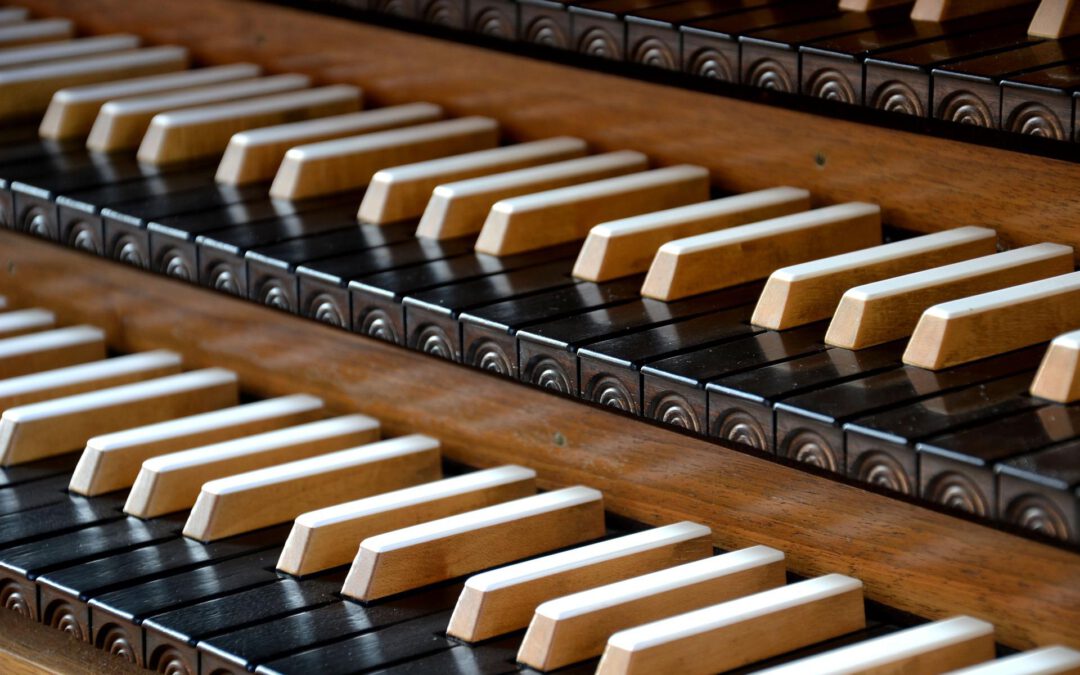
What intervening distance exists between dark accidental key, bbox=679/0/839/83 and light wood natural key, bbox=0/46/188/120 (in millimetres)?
1059

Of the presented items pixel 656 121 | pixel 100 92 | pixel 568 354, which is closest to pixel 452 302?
pixel 568 354

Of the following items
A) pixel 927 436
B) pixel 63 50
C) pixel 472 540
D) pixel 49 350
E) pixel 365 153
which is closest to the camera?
pixel 927 436

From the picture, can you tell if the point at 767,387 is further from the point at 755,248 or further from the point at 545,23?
the point at 545,23

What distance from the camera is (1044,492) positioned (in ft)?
4.99

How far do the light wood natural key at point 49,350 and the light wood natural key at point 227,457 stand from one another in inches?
16.8

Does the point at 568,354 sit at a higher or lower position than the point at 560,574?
higher

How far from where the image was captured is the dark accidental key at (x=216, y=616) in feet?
6.05

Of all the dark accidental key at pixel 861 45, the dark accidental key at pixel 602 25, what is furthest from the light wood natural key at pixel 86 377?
the dark accidental key at pixel 861 45

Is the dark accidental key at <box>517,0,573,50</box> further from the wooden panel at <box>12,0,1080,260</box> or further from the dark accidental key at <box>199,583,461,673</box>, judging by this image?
the dark accidental key at <box>199,583,461,673</box>

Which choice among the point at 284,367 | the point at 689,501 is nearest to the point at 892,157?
A: the point at 689,501

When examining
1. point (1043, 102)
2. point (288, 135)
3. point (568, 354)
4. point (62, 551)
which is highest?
point (1043, 102)

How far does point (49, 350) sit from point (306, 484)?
616 millimetres

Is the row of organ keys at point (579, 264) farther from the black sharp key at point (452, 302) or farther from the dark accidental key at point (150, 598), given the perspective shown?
the dark accidental key at point (150, 598)

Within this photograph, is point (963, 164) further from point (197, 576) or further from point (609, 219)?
point (197, 576)
